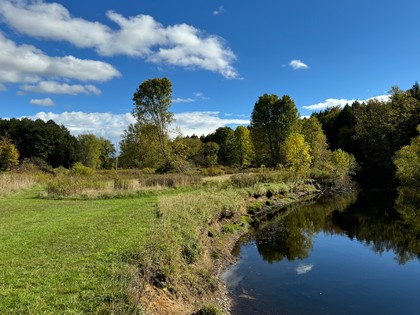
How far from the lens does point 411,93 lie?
58469 millimetres

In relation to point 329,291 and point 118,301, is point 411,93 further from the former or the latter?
point 118,301

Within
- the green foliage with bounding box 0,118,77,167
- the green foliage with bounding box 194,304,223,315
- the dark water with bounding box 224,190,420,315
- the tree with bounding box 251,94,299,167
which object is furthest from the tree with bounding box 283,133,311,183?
the green foliage with bounding box 0,118,77,167

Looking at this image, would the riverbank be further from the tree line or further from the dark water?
the tree line

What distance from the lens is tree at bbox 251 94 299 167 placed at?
52.6 meters

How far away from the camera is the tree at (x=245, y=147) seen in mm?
62781

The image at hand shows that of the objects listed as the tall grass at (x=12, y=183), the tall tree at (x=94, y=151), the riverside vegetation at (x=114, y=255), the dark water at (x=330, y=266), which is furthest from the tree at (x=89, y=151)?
the dark water at (x=330, y=266)

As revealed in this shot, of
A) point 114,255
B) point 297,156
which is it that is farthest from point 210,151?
point 114,255

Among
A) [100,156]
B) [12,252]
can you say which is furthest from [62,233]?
[100,156]

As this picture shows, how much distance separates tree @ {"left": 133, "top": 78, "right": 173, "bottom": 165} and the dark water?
2009cm

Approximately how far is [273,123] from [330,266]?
41.2m

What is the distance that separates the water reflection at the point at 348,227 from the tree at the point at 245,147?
105ft

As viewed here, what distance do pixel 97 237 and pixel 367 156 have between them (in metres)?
57.5

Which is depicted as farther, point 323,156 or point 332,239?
point 323,156

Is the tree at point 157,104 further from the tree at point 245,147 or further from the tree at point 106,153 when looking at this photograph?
the tree at point 106,153
